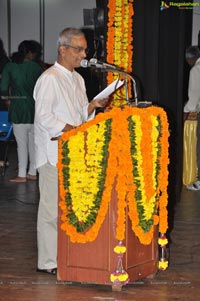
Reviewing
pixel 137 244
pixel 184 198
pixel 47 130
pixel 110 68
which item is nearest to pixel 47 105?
pixel 47 130

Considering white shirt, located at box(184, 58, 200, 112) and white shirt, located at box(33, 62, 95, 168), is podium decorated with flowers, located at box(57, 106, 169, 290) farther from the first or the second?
white shirt, located at box(184, 58, 200, 112)

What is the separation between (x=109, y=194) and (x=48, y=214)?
1.97ft

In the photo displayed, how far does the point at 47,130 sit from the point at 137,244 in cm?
93

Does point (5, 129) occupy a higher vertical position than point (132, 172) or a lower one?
lower

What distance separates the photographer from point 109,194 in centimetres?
466

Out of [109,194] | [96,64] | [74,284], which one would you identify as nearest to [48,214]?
[74,284]

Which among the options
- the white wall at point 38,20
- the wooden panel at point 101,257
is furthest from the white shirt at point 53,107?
the white wall at point 38,20

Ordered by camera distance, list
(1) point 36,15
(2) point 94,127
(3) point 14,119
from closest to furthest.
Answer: (2) point 94,127 → (3) point 14,119 → (1) point 36,15

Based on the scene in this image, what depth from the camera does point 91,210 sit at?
15.5 ft

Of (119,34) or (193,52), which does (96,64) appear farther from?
(193,52)

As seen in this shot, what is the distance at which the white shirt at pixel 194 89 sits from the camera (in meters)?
8.72

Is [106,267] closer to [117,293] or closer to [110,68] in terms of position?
[117,293]

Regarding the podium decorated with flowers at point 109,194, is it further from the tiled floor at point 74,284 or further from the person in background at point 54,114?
the person in background at point 54,114

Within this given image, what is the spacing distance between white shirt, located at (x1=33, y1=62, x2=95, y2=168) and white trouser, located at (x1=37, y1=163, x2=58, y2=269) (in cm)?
8
